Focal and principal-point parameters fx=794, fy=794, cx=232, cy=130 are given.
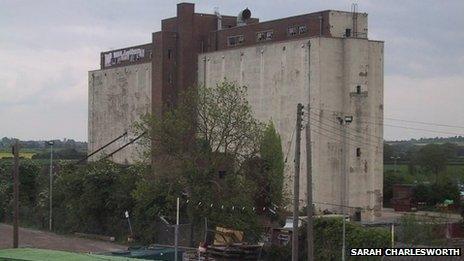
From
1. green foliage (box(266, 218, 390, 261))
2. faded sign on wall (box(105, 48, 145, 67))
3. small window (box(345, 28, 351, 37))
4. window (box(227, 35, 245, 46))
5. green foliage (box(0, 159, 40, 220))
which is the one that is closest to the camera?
green foliage (box(266, 218, 390, 261))

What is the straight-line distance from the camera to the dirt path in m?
51.9

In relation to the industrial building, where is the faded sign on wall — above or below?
above

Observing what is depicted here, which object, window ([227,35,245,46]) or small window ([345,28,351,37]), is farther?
window ([227,35,245,46])

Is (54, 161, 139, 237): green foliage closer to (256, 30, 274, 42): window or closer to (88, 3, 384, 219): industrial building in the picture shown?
(88, 3, 384, 219): industrial building

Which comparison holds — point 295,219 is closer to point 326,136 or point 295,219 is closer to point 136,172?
point 136,172

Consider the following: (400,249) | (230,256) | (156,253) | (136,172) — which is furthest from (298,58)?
(400,249)

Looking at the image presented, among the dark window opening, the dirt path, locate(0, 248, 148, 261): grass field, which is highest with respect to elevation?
the dark window opening

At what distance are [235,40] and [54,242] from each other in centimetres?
3255

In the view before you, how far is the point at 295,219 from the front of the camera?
3403 cm

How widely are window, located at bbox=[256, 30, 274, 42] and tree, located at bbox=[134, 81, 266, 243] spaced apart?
24504mm

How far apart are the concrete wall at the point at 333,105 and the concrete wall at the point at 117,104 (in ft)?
74.7

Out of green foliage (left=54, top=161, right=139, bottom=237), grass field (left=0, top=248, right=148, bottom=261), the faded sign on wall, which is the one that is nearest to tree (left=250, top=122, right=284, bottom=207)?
green foliage (left=54, top=161, right=139, bottom=237)

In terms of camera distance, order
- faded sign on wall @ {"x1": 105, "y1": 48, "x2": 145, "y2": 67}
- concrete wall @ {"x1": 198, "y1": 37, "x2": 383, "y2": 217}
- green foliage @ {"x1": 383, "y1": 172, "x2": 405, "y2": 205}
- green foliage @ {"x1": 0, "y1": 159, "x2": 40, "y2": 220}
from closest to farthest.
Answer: concrete wall @ {"x1": 198, "y1": 37, "x2": 383, "y2": 217} < green foliage @ {"x1": 0, "y1": 159, "x2": 40, "y2": 220} < green foliage @ {"x1": 383, "y1": 172, "x2": 405, "y2": 205} < faded sign on wall @ {"x1": 105, "y1": 48, "x2": 145, "y2": 67}

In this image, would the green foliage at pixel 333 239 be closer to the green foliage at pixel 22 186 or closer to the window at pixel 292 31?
the window at pixel 292 31
